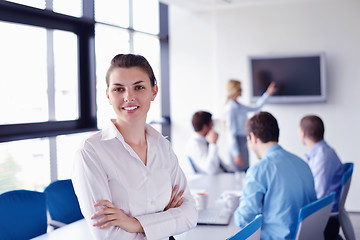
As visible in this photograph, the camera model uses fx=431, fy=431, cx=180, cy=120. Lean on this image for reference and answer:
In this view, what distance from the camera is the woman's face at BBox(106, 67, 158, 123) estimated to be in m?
1.67

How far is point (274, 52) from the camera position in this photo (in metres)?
6.48

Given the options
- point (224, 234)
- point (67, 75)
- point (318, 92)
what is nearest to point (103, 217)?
point (224, 234)

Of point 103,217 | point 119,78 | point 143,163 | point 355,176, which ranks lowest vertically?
point 355,176

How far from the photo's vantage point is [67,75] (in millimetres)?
5047

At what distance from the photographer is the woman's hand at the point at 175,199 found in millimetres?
1865

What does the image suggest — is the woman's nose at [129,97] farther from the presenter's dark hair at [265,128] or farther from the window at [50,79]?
the window at [50,79]

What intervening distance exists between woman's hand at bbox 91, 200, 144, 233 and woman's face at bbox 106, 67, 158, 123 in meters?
0.34

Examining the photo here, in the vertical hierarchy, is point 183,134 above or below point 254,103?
below

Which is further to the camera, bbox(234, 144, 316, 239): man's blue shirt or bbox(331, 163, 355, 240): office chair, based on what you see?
bbox(331, 163, 355, 240): office chair

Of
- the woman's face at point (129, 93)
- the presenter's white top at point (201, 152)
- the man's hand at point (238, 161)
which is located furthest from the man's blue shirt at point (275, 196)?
the man's hand at point (238, 161)

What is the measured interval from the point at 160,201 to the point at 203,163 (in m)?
2.64

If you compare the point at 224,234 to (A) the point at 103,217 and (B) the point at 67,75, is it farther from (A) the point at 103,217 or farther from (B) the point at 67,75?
(B) the point at 67,75

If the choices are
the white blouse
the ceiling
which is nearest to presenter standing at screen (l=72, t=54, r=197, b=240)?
the white blouse

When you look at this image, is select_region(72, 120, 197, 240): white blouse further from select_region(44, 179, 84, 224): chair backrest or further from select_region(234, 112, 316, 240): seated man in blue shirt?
select_region(44, 179, 84, 224): chair backrest
